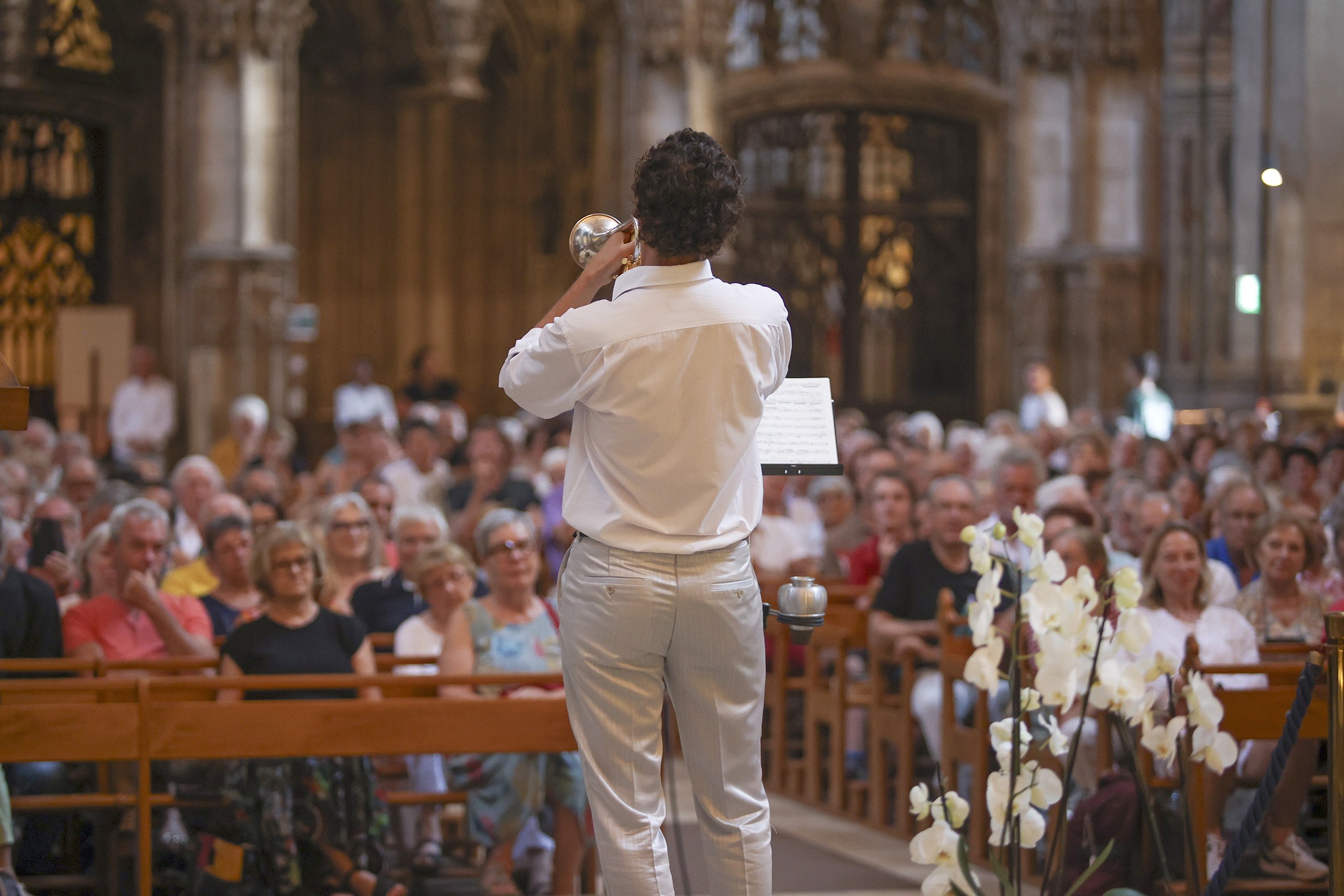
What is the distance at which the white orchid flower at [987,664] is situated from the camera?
3.13 m

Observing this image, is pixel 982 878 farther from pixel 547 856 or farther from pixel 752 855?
pixel 752 855

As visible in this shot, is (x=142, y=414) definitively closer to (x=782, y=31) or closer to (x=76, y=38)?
(x=76, y=38)

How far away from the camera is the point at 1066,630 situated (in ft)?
10.2

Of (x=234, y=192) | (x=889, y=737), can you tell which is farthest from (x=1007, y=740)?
(x=234, y=192)

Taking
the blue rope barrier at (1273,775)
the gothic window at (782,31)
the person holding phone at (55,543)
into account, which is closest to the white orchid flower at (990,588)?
the blue rope barrier at (1273,775)

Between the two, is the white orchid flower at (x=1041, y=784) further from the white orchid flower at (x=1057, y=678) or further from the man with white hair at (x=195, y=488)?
the man with white hair at (x=195, y=488)

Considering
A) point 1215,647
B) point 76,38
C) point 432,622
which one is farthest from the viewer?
point 76,38

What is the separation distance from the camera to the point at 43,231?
1798cm

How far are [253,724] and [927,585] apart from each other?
3.16 meters

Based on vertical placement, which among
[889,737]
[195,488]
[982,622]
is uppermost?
[982,622]

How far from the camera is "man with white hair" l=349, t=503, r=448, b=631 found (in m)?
7.25

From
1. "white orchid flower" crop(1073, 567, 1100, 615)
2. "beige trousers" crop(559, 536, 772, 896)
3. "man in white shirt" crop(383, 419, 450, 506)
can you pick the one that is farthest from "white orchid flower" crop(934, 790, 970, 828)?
"man in white shirt" crop(383, 419, 450, 506)

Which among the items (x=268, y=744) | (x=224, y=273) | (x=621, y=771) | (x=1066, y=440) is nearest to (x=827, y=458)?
(x=621, y=771)

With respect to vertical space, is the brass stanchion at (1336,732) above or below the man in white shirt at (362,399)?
below
